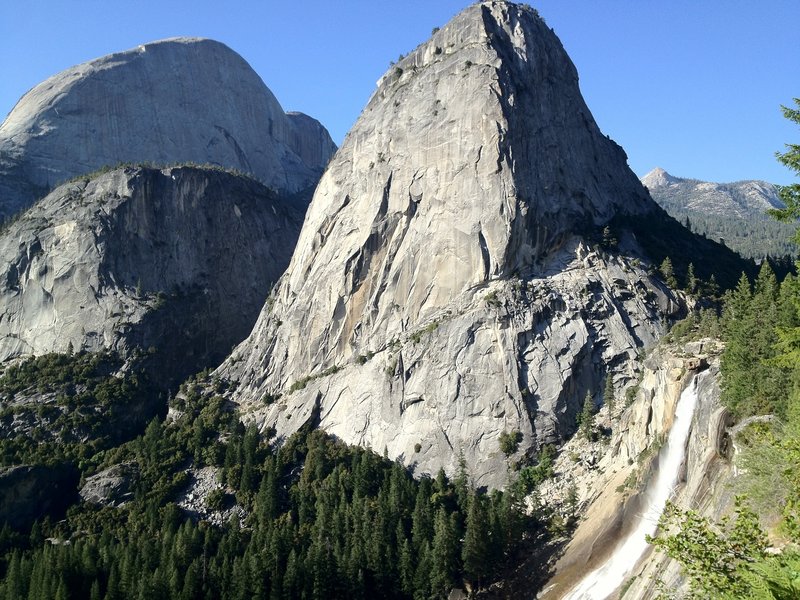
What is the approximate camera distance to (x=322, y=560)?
5419 cm

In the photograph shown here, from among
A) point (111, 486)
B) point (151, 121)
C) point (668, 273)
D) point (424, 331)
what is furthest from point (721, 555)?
point (151, 121)

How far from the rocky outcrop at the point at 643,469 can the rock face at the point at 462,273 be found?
7489 millimetres

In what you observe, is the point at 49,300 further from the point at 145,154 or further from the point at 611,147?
the point at 611,147

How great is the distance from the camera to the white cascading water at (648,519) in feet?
146

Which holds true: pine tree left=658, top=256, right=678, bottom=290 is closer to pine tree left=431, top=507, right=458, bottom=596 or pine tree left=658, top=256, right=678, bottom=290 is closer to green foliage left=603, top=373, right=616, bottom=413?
green foliage left=603, top=373, right=616, bottom=413

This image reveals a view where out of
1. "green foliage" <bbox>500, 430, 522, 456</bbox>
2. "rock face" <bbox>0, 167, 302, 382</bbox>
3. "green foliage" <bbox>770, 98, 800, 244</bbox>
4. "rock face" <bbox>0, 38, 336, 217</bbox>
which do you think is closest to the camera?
"green foliage" <bbox>770, 98, 800, 244</bbox>

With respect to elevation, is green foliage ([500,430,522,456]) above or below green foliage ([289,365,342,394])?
below

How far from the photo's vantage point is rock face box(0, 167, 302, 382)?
98312 millimetres

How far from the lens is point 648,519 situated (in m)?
45.0

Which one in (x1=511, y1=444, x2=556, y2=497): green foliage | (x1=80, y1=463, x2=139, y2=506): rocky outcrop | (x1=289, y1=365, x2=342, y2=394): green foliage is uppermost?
(x1=289, y1=365, x2=342, y2=394): green foliage

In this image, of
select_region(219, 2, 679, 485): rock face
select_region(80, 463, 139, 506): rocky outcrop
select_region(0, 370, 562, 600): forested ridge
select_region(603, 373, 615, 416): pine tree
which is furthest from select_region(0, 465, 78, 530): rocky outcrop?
select_region(603, 373, 615, 416): pine tree

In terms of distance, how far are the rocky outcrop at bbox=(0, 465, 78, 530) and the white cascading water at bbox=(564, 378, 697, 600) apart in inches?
1998

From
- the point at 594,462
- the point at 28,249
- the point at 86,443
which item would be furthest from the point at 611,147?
the point at 28,249

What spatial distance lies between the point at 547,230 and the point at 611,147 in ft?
76.7
